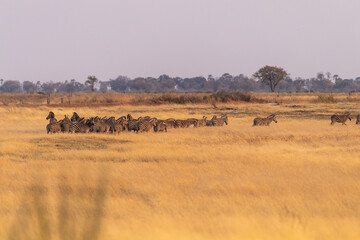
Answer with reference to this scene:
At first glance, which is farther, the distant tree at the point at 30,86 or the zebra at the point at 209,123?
the distant tree at the point at 30,86

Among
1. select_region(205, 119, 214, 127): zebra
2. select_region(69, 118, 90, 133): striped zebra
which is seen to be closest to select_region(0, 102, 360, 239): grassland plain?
select_region(69, 118, 90, 133): striped zebra

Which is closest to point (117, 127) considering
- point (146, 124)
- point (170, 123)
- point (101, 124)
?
point (101, 124)

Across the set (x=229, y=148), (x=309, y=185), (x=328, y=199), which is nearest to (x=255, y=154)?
(x=229, y=148)

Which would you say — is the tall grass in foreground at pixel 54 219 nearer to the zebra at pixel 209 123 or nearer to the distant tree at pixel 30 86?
the zebra at pixel 209 123

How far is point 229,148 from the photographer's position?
17328 mm

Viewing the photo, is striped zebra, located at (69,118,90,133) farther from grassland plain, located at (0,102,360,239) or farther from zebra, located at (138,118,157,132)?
grassland plain, located at (0,102,360,239)

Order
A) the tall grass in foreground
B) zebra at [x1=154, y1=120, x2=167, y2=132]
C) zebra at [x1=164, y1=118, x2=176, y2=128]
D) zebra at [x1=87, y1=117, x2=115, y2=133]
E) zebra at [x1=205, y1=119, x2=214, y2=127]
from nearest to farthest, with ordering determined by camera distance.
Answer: the tall grass in foreground
zebra at [x1=87, y1=117, x2=115, y2=133]
zebra at [x1=154, y1=120, x2=167, y2=132]
zebra at [x1=164, y1=118, x2=176, y2=128]
zebra at [x1=205, y1=119, x2=214, y2=127]

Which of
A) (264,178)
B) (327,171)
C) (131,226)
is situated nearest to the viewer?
(131,226)

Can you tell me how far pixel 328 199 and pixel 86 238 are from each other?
5122 mm

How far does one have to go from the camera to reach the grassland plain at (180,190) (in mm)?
8406

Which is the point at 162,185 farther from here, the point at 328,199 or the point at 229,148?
the point at 229,148

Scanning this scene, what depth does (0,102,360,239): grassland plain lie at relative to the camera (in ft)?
27.6

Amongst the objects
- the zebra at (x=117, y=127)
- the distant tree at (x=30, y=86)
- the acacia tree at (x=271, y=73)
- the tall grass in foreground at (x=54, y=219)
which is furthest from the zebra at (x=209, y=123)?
the distant tree at (x=30, y=86)

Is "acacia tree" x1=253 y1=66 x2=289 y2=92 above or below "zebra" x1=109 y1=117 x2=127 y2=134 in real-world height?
above
